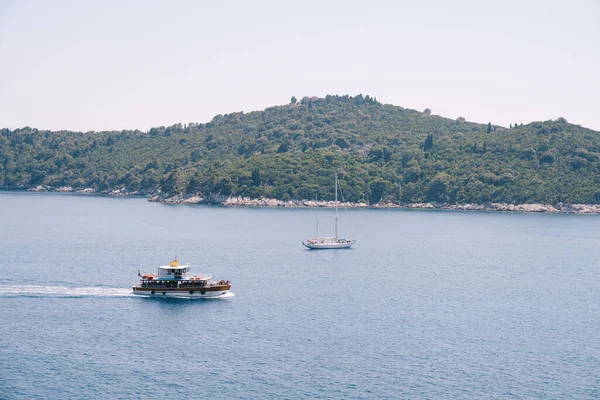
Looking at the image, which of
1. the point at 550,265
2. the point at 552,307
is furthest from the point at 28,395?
the point at 550,265

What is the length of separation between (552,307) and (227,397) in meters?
53.4

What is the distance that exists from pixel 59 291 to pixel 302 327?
36.4m

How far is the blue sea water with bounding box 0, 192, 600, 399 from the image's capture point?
62.3 m

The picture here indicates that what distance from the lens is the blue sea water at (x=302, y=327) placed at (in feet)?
204

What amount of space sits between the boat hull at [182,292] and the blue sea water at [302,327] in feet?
5.02

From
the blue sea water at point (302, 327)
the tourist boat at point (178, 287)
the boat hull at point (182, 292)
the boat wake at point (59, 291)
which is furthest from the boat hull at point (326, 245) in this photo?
the boat wake at point (59, 291)

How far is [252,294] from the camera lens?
9675 cm

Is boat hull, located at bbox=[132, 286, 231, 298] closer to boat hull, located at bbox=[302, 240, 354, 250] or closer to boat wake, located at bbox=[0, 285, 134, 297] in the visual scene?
boat wake, located at bbox=[0, 285, 134, 297]

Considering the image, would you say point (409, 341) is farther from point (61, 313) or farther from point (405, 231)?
point (405, 231)

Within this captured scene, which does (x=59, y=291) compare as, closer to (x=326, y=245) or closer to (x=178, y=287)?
(x=178, y=287)

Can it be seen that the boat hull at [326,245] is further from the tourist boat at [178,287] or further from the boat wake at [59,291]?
the boat wake at [59,291]

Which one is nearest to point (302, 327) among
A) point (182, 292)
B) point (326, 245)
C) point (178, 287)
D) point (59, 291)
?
point (182, 292)

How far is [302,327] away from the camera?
3137 inches

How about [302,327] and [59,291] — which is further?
[59,291]
